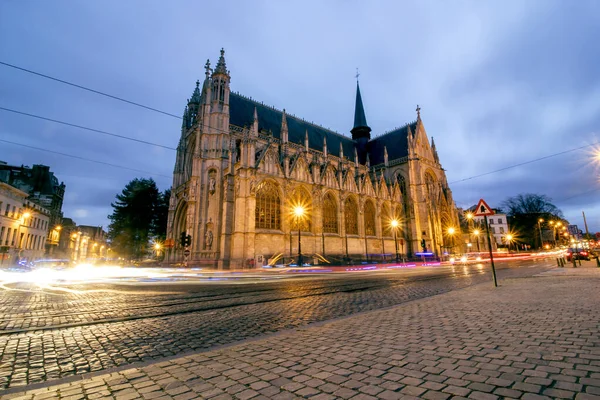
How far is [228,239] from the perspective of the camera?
26.0m

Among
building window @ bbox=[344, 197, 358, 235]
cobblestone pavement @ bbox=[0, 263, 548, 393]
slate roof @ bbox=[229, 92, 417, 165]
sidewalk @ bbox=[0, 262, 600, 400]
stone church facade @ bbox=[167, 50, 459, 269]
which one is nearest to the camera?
sidewalk @ bbox=[0, 262, 600, 400]

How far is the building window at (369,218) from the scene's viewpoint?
121ft

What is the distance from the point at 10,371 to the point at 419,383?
13.4ft

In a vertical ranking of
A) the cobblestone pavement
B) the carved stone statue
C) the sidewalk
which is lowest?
the cobblestone pavement

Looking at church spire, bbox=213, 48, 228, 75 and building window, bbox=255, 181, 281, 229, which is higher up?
church spire, bbox=213, 48, 228, 75

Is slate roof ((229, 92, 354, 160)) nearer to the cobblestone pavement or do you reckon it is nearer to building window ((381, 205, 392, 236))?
building window ((381, 205, 392, 236))

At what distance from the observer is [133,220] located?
37688mm

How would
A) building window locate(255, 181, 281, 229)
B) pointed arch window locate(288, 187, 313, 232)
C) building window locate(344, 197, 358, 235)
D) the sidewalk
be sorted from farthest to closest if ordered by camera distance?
building window locate(344, 197, 358, 235) < pointed arch window locate(288, 187, 313, 232) < building window locate(255, 181, 281, 229) < the sidewalk

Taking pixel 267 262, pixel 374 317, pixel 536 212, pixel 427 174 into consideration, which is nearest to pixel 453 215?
pixel 427 174

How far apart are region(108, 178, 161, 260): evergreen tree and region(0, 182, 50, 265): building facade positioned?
29.9 feet

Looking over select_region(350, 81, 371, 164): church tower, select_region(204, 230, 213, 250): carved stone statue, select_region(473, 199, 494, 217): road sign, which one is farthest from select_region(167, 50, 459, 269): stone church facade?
select_region(473, 199, 494, 217): road sign

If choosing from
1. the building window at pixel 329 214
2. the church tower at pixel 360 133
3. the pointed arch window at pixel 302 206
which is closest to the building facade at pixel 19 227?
the pointed arch window at pixel 302 206

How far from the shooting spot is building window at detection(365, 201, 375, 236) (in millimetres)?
36753

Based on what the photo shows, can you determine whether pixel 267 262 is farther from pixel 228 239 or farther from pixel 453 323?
pixel 453 323
